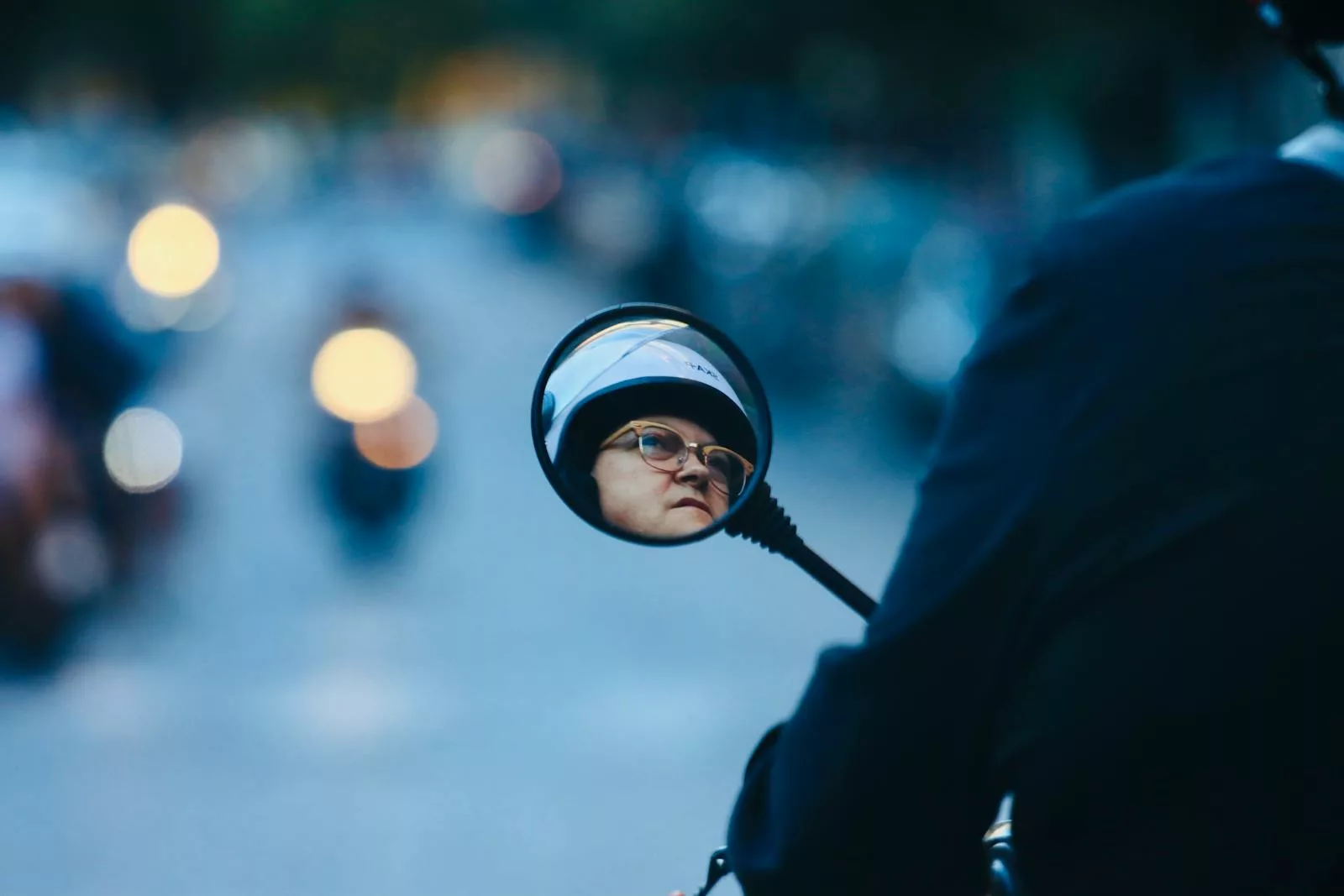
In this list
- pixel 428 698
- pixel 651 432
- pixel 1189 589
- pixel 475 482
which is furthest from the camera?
pixel 475 482

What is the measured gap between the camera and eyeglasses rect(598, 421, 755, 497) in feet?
5.26

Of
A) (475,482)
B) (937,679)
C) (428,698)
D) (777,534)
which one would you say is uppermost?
(475,482)

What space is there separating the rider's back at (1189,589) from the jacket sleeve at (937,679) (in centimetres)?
2

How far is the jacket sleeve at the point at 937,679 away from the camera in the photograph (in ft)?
4.75

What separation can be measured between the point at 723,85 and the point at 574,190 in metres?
14.4

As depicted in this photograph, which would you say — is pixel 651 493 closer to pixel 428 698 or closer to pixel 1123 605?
pixel 1123 605

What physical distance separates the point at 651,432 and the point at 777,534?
0.57 feet

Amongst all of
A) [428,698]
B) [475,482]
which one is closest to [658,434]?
[428,698]

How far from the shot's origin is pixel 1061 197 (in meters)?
16.7

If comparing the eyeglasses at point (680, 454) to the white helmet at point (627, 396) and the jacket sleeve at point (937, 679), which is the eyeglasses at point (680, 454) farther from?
the jacket sleeve at point (937, 679)

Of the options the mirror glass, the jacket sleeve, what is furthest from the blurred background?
the mirror glass

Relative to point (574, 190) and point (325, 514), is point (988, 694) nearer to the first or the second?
point (325, 514)

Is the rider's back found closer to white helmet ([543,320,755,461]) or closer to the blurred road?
white helmet ([543,320,755,461])

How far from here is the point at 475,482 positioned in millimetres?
13602
